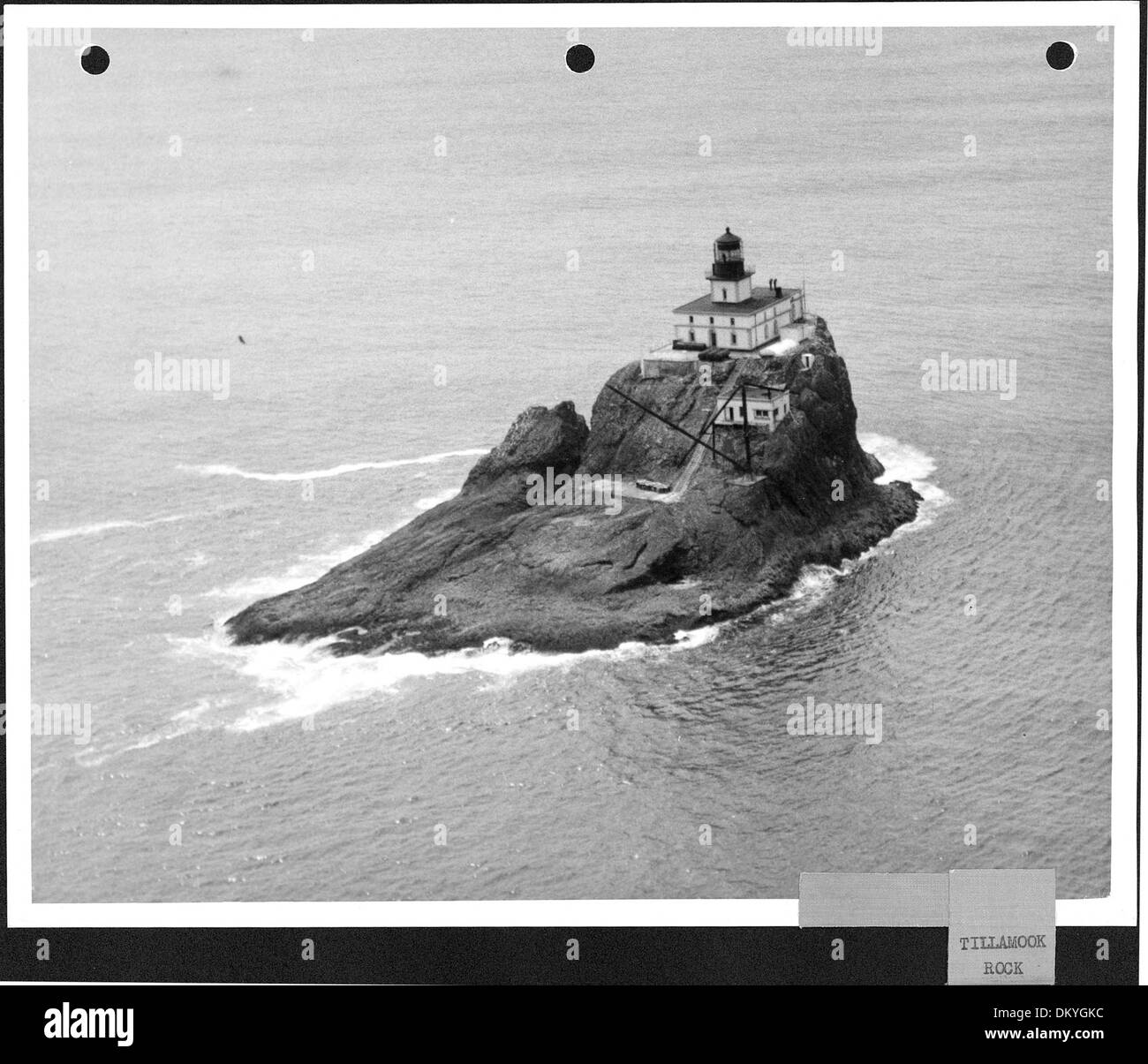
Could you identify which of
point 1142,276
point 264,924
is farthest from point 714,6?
point 264,924

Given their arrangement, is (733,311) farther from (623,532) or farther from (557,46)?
(557,46)

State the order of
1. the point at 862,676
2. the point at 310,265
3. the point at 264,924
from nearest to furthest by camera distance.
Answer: the point at 264,924
the point at 862,676
the point at 310,265

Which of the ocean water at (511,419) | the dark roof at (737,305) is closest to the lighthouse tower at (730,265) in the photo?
the dark roof at (737,305)

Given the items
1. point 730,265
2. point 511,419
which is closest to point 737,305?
point 730,265

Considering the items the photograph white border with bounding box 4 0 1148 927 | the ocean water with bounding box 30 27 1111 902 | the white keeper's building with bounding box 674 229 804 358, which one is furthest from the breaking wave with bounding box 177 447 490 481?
the photograph white border with bounding box 4 0 1148 927

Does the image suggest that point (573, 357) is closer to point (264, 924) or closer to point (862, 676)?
point (862, 676)
